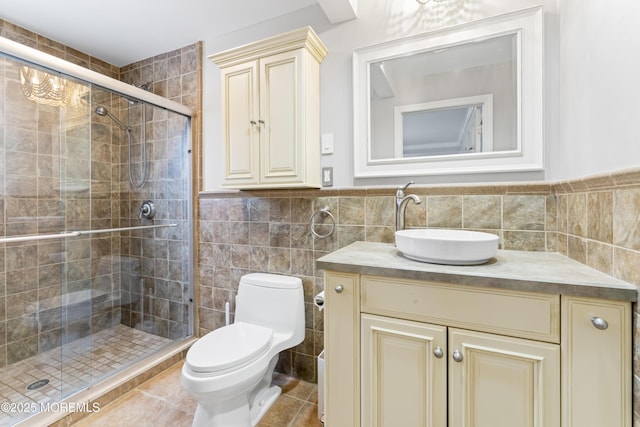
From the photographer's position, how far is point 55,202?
1.73m

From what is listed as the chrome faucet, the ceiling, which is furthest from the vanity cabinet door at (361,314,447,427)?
the ceiling

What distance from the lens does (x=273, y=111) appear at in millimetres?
1508

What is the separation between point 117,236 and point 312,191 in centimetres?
164

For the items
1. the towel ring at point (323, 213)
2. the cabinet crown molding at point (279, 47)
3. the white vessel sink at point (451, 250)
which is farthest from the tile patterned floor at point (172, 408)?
the cabinet crown molding at point (279, 47)

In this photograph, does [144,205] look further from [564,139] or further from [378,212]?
[564,139]

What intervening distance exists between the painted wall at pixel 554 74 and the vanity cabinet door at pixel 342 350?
27.1 inches

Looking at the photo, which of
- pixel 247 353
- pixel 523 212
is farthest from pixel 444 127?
pixel 247 353

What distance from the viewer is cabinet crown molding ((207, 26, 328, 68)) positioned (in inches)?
55.8

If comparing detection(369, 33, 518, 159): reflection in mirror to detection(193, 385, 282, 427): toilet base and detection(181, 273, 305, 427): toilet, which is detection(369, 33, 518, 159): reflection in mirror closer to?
detection(181, 273, 305, 427): toilet

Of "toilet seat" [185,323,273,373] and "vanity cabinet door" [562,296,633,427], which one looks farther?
"toilet seat" [185,323,273,373]

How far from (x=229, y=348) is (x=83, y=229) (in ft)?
4.65

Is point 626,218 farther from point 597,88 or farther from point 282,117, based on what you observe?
point 282,117

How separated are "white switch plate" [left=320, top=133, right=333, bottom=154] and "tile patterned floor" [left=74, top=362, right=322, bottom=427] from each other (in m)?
1.44

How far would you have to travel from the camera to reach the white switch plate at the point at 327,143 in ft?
5.22
